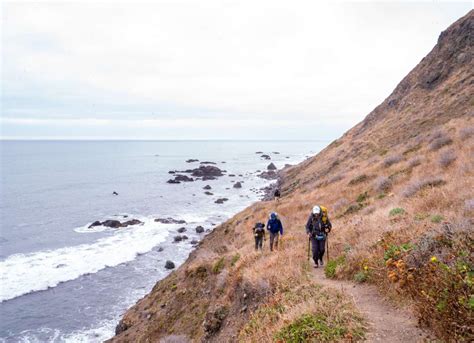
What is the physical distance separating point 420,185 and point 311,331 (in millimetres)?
10130

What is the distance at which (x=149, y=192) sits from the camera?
7456 centimetres

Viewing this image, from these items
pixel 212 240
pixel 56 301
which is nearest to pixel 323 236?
pixel 212 240

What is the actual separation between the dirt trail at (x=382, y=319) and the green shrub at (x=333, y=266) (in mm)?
1157

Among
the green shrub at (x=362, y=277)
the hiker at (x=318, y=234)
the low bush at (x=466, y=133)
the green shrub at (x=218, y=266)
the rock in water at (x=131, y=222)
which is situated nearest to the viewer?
the green shrub at (x=362, y=277)

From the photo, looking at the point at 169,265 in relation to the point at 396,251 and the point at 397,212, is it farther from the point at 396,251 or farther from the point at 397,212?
the point at 396,251

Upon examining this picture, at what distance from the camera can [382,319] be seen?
18.8 feet

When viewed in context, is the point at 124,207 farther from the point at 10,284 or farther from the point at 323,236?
the point at 323,236

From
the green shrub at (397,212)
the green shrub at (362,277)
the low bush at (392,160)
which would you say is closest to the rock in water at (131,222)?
the low bush at (392,160)

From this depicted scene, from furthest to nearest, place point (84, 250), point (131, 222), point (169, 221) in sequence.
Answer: point (169, 221) → point (131, 222) → point (84, 250)

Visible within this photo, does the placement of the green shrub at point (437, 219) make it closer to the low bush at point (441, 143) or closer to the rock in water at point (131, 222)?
the low bush at point (441, 143)

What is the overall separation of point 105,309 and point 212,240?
961 cm

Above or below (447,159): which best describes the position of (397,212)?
below

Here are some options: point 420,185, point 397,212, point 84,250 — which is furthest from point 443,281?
point 84,250

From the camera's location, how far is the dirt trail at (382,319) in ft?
16.6
